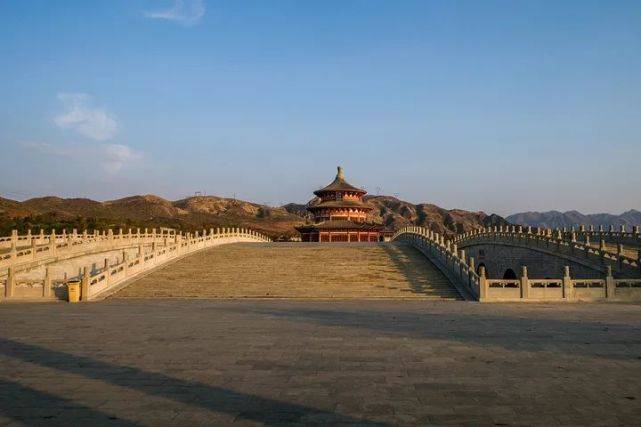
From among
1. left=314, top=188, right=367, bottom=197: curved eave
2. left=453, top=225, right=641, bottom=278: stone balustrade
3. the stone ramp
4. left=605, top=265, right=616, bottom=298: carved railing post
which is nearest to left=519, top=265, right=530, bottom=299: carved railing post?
the stone ramp

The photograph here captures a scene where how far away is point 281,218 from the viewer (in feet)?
514

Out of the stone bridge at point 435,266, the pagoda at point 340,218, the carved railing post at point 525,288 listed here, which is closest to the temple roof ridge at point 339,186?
the pagoda at point 340,218

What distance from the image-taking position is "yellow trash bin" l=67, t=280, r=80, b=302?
20.4m

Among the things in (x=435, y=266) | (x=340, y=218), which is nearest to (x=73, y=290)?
(x=435, y=266)

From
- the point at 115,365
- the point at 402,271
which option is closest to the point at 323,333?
the point at 115,365

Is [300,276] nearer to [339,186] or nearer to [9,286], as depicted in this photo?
[9,286]

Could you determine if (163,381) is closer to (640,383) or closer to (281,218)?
(640,383)

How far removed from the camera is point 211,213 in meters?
159

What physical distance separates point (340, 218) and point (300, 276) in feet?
105

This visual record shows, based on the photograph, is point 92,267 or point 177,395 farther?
point 92,267

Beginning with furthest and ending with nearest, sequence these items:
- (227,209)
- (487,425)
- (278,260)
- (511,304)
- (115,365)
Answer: (227,209), (278,260), (511,304), (115,365), (487,425)

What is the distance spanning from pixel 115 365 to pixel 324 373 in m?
3.83

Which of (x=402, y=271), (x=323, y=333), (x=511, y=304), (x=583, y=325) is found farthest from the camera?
(x=402, y=271)

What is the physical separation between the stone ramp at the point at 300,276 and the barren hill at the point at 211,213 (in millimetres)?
40672
